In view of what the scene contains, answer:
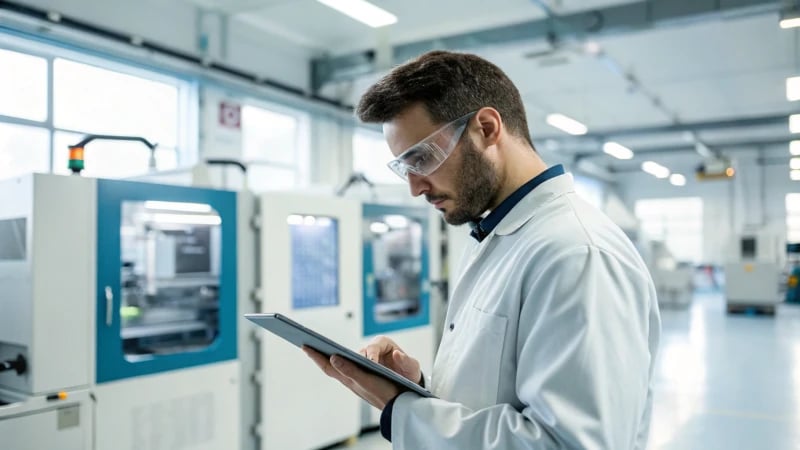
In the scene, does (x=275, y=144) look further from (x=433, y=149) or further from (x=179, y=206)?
(x=433, y=149)

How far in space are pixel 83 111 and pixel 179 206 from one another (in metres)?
2.22

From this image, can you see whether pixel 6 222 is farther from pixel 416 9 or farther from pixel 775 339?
pixel 775 339

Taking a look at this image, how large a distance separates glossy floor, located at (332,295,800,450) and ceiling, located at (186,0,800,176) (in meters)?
2.92

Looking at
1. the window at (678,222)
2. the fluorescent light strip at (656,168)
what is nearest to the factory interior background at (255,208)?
the fluorescent light strip at (656,168)

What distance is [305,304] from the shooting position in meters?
3.35

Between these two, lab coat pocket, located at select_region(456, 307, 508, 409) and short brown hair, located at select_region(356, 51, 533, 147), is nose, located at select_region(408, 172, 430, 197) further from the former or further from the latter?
lab coat pocket, located at select_region(456, 307, 508, 409)

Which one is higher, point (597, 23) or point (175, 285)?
point (597, 23)

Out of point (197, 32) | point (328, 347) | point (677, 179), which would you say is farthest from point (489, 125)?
point (677, 179)

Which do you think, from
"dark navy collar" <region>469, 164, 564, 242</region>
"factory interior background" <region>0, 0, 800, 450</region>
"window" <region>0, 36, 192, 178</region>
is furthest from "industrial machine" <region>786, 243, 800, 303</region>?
"dark navy collar" <region>469, 164, 564, 242</region>

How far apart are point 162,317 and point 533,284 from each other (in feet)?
8.77

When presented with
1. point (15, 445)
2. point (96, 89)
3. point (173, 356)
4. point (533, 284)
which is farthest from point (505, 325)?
point (96, 89)

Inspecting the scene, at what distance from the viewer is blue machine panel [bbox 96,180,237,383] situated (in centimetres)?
234

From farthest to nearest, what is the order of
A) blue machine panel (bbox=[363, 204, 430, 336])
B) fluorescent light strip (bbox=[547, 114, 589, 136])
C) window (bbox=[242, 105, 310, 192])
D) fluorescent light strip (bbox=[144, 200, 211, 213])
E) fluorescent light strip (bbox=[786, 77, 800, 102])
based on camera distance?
fluorescent light strip (bbox=[547, 114, 589, 136]), window (bbox=[242, 105, 310, 192]), fluorescent light strip (bbox=[786, 77, 800, 102]), blue machine panel (bbox=[363, 204, 430, 336]), fluorescent light strip (bbox=[144, 200, 211, 213])

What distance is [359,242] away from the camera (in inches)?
145
